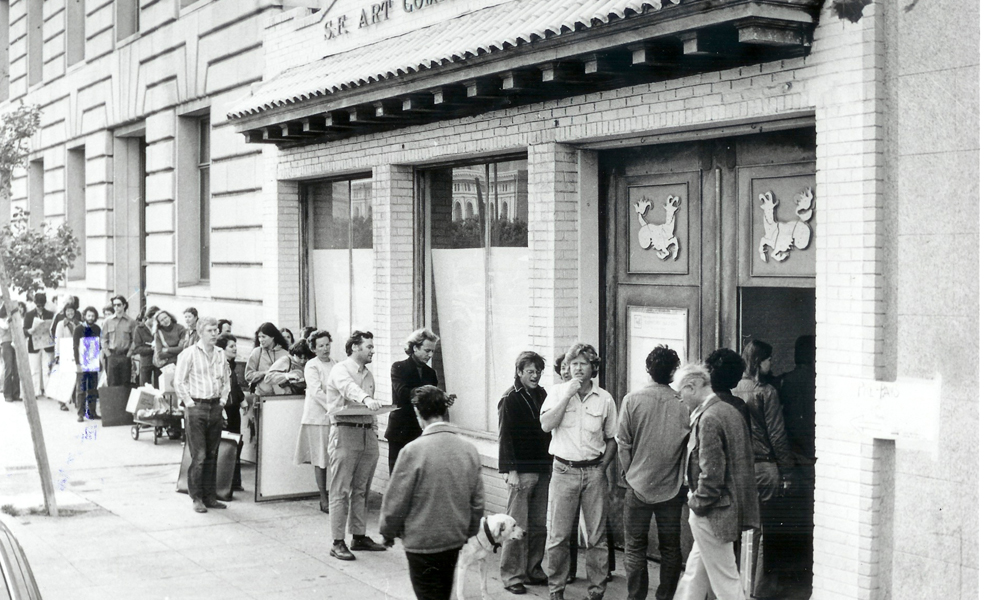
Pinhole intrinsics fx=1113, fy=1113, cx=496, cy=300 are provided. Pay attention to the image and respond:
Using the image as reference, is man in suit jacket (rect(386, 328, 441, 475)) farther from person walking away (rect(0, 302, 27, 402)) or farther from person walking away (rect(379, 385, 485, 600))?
person walking away (rect(0, 302, 27, 402))

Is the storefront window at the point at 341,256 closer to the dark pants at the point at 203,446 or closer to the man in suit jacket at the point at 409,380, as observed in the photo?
the dark pants at the point at 203,446

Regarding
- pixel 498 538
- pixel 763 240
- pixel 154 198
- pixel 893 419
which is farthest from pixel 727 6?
pixel 154 198

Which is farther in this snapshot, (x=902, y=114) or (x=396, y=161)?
(x=396, y=161)

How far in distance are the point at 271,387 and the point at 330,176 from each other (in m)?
3.09

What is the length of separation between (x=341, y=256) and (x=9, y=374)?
10.2m

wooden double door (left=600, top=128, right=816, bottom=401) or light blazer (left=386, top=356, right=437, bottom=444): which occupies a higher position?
wooden double door (left=600, top=128, right=816, bottom=401)

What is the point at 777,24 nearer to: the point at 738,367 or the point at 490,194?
the point at 738,367

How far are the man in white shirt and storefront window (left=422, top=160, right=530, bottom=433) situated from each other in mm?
1579

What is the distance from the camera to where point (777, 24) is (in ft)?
23.7

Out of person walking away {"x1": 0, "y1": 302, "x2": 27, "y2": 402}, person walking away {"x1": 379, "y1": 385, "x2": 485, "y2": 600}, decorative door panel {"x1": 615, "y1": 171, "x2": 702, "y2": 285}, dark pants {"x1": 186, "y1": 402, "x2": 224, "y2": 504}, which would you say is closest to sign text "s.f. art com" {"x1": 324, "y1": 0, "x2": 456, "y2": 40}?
decorative door panel {"x1": 615, "y1": 171, "x2": 702, "y2": 285}

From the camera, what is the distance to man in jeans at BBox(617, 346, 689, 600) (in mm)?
8062

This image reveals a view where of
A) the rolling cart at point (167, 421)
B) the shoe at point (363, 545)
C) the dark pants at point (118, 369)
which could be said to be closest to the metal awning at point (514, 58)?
the shoe at point (363, 545)

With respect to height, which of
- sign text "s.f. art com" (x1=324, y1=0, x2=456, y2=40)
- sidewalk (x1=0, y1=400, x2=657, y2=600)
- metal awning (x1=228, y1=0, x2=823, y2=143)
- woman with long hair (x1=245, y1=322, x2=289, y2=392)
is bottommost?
sidewalk (x1=0, y1=400, x2=657, y2=600)

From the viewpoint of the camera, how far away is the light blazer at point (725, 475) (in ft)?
23.6
